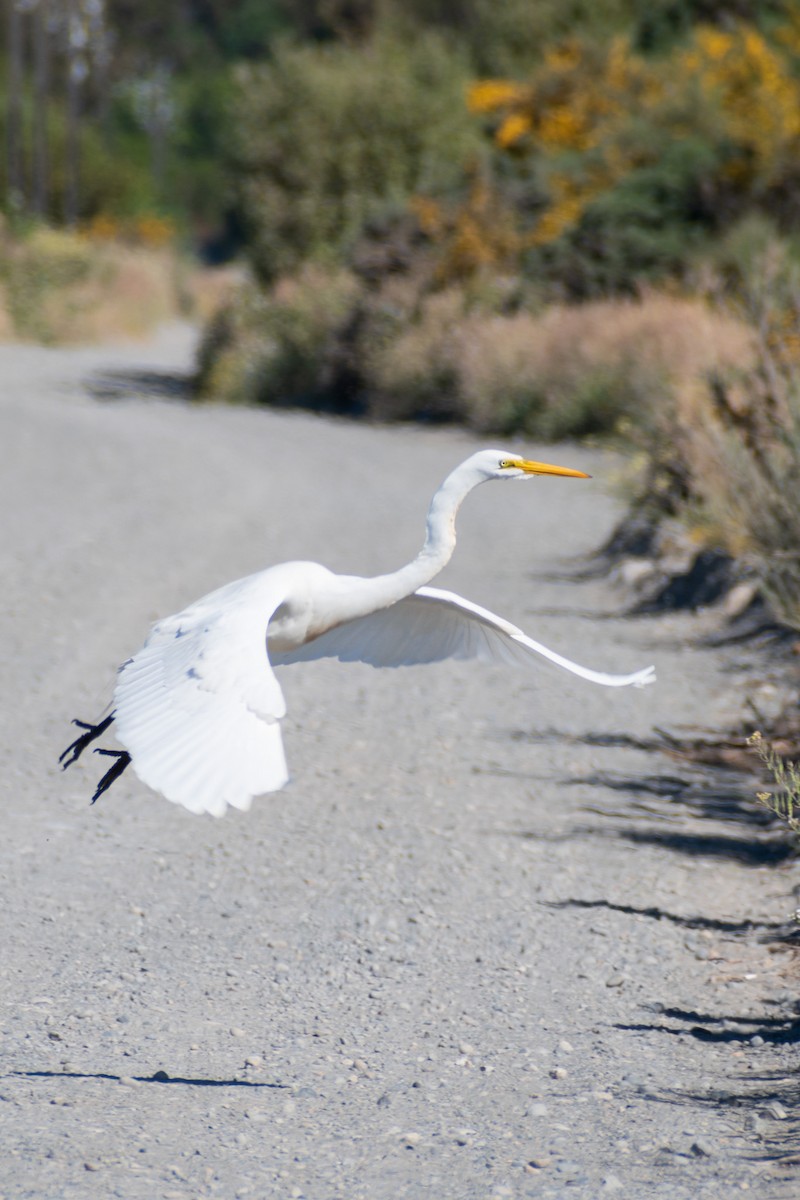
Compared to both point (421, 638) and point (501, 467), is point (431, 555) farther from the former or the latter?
point (421, 638)

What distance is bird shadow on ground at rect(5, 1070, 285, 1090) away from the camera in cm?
361

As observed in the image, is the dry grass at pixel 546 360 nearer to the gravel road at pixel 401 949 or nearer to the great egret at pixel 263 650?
the gravel road at pixel 401 949

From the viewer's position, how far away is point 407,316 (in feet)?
67.3

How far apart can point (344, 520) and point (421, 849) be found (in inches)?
273

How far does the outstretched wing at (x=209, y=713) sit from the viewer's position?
10.4 feet

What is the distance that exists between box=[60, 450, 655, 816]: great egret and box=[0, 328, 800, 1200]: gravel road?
66 centimetres

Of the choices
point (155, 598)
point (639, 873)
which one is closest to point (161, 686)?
point (639, 873)

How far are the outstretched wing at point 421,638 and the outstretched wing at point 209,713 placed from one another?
896mm

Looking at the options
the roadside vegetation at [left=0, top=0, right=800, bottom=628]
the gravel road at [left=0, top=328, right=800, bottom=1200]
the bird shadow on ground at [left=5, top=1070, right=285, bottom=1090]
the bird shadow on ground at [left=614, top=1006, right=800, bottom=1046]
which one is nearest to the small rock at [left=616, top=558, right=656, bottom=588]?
the gravel road at [left=0, top=328, right=800, bottom=1200]

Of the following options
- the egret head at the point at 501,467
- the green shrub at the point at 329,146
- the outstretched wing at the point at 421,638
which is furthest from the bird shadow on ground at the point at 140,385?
the egret head at the point at 501,467

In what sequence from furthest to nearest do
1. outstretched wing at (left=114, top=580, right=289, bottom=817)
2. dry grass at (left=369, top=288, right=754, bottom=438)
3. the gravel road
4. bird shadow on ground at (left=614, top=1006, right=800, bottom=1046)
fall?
dry grass at (left=369, top=288, right=754, bottom=438)
bird shadow on ground at (left=614, top=1006, right=800, bottom=1046)
the gravel road
outstretched wing at (left=114, top=580, right=289, bottom=817)

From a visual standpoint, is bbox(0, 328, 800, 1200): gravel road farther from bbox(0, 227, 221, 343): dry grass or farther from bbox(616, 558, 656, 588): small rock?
bbox(0, 227, 221, 343): dry grass

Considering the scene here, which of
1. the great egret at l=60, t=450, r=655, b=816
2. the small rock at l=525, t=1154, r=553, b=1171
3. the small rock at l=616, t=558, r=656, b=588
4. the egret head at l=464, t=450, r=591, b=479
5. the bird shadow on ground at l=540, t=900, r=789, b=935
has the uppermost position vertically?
the egret head at l=464, t=450, r=591, b=479

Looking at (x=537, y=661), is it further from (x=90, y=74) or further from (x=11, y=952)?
(x=90, y=74)
